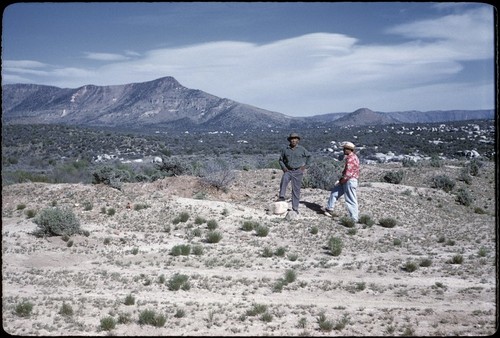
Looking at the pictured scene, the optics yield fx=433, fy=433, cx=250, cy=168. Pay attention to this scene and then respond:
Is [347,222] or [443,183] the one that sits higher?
[443,183]

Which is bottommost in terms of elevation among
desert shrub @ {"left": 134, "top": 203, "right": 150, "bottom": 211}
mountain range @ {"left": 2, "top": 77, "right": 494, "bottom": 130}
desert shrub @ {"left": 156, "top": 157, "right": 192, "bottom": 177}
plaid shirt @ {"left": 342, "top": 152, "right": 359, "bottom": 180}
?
desert shrub @ {"left": 134, "top": 203, "right": 150, "bottom": 211}

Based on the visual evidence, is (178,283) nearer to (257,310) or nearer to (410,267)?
(257,310)

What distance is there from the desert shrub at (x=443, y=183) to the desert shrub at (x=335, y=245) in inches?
437

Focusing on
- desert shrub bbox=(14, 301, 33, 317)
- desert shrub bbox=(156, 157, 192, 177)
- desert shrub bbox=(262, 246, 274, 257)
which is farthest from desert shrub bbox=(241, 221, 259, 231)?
desert shrub bbox=(156, 157, 192, 177)

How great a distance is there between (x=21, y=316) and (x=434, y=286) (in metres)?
6.88

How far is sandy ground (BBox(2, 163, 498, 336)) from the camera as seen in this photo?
634 centimetres

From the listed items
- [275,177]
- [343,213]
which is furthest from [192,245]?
[275,177]

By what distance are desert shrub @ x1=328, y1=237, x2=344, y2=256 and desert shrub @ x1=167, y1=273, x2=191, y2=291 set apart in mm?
3608

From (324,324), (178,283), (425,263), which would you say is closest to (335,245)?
(425,263)

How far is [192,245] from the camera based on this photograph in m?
10.8

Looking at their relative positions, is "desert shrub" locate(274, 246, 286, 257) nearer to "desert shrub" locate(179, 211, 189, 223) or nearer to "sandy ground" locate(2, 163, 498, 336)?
"sandy ground" locate(2, 163, 498, 336)

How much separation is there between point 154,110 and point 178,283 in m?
174

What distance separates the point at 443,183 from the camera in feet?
66.0

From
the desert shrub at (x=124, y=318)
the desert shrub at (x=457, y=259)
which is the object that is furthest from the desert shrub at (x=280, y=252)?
the desert shrub at (x=124, y=318)
